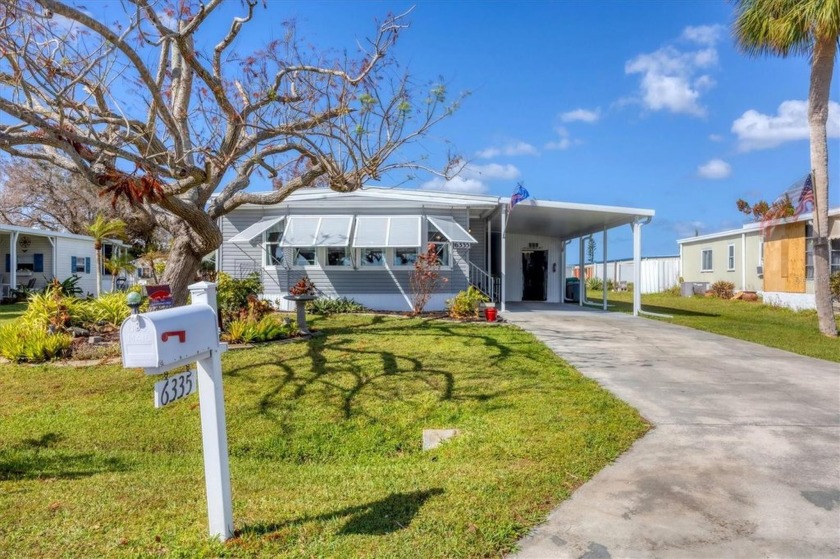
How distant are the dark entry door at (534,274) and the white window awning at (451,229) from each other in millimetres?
6439

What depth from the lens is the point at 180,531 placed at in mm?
3156

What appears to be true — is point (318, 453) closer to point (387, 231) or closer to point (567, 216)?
point (387, 231)

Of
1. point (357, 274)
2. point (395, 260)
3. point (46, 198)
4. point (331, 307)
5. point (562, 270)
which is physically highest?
point (46, 198)

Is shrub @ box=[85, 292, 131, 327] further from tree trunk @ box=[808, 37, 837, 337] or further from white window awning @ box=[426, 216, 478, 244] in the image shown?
tree trunk @ box=[808, 37, 837, 337]

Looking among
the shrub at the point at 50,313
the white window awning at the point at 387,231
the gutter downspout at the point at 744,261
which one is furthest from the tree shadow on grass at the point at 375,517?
the gutter downspout at the point at 744,261

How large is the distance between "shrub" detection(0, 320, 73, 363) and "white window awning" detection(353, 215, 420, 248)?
23.6 ft

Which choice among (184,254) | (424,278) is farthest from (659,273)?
(184,254)

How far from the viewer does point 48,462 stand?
4.81 metres

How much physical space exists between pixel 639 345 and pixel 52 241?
2507 centimetres

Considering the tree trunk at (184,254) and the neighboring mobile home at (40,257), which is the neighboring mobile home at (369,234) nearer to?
the tree trunk at (184,254)

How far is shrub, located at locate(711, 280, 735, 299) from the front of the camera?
23995 mm

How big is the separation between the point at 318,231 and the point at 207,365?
12.2 m

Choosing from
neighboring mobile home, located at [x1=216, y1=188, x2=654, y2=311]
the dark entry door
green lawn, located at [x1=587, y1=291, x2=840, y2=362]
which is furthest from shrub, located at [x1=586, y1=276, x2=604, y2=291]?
neighboring mobile home, located at [x1=216, y1=188, x2=654, y2=311]

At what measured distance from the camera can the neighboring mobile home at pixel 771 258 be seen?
60.2ft
